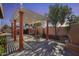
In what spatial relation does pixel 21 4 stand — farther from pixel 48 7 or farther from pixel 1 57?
pixel 1 57

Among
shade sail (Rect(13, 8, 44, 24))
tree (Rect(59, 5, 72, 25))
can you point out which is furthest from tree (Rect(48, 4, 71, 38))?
shade sail (Rect(13, 8, 44, 24))

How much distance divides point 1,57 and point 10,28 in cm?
43

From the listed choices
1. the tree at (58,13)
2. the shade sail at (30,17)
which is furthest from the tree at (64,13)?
the shade sail at (30,17)

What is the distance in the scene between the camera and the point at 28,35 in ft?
9.28

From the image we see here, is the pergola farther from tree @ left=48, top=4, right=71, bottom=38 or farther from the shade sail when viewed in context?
tree @ left=48, top=4, right=71, bottom=38

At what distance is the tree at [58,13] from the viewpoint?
2.82 m

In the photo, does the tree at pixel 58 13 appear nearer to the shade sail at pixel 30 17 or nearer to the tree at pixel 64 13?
the tree at pixel 64 13

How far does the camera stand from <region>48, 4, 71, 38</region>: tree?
111 inches

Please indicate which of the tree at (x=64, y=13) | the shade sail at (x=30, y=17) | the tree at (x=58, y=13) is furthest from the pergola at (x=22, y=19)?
the tree at (x=64, y=13)

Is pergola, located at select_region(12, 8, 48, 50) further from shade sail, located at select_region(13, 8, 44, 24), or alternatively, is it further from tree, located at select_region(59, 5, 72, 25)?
tree, located at select_region(59, 5, 72, 25)

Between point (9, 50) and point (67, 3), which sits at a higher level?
point (67, 3)

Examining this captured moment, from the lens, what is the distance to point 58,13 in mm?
2844

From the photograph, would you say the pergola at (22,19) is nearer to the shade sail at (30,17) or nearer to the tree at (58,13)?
the shade sail at (30,17)

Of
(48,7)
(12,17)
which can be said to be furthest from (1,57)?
(48,7)
